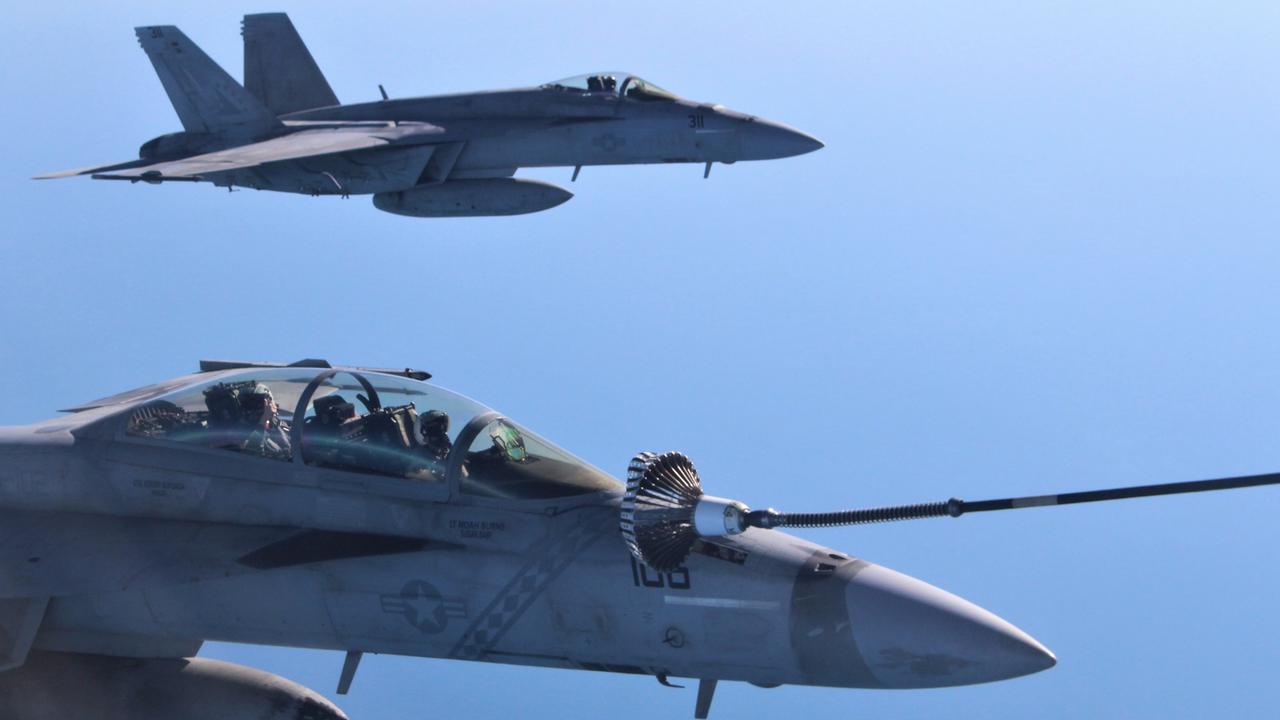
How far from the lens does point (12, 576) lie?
9539 millimetres

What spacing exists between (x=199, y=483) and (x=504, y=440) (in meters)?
2.07

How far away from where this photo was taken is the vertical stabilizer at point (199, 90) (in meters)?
28.2

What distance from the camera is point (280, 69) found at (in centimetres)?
3219

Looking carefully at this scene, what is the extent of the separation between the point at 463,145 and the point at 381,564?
57.5 ft

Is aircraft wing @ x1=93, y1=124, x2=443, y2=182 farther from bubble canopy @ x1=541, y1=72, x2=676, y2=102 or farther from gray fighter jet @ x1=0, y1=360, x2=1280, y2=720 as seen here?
gray fighter jet @ x1=0, y1=360, x2=1280, y2=720

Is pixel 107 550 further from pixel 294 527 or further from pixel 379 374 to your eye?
pixel 379 374

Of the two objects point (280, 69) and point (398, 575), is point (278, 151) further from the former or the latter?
point (398, 575)

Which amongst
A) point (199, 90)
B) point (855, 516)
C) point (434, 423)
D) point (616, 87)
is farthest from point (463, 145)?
point (855, 516)

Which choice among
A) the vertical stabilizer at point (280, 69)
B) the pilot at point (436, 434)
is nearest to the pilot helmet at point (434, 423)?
the pilot at point (436, 434)

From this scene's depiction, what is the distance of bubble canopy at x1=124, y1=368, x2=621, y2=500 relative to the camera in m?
9.20

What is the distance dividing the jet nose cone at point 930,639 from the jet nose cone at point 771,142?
1714 cm

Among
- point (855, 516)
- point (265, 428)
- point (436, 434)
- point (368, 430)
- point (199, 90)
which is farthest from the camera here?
point (199, 90)

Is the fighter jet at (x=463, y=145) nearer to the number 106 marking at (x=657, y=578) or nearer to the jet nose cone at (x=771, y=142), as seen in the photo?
the jet nose cone at (x=771, y=142)

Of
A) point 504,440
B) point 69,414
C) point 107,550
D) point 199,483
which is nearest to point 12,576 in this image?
point 107,550
